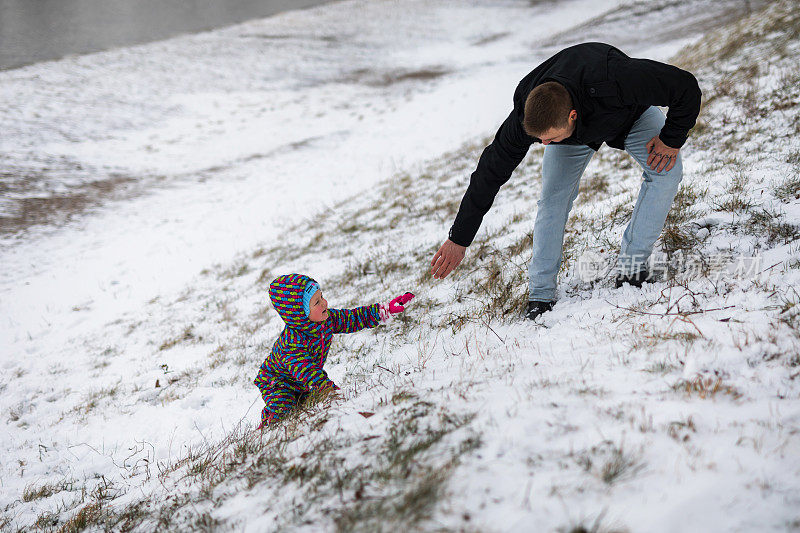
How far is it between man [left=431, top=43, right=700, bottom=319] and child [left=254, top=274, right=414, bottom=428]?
2.75 feet

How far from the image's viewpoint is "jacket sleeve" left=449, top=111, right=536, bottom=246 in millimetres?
3139

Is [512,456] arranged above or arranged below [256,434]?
above

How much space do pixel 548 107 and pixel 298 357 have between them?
2702 mm

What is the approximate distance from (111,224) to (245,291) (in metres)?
8.36

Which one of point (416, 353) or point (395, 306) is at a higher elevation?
point (395, 306)

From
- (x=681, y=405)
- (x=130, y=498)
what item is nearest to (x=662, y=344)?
(x=681, y=405)

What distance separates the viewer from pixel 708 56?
12.3 meters

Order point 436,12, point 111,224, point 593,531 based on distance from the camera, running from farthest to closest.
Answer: point 436,12
point 111,224
point 593,531

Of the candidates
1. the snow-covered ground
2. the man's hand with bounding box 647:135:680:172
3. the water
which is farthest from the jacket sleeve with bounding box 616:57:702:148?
the water

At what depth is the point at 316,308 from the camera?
3436mm

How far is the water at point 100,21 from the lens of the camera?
29.9 metres

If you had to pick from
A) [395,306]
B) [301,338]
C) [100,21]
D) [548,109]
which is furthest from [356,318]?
[100,21]

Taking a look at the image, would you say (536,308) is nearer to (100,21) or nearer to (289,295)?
(289,295)

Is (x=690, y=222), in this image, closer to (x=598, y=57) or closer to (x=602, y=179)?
(x=598, y=57)
